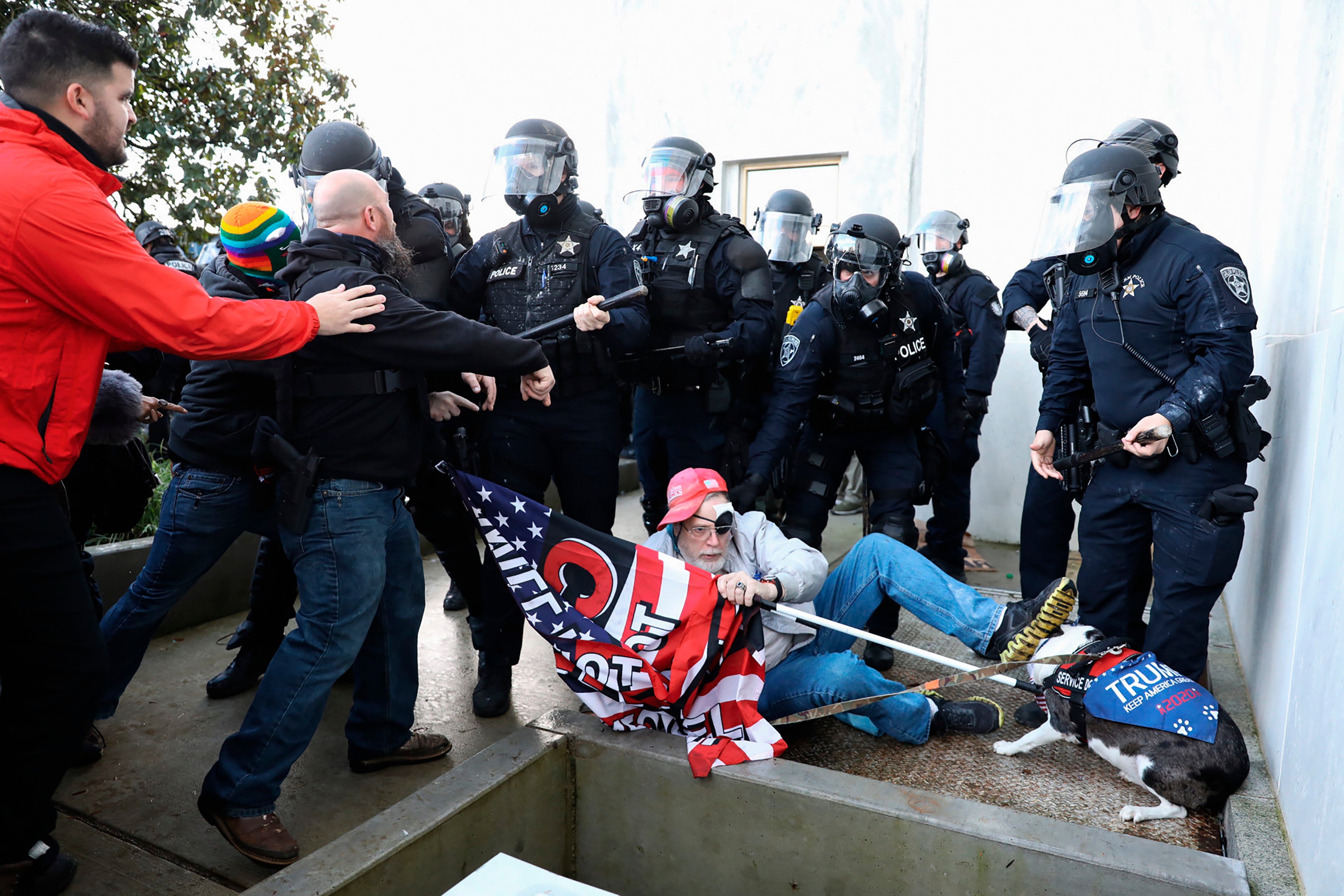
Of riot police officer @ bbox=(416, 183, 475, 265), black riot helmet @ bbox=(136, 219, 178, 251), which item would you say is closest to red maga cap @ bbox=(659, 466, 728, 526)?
riot police officer @ bbox=(416, 183, 475, 265)

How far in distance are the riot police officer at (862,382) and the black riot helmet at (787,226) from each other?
165cm

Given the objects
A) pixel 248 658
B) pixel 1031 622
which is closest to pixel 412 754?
pixel 248 658

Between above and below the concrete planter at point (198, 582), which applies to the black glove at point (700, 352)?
above

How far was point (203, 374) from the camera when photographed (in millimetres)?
2812

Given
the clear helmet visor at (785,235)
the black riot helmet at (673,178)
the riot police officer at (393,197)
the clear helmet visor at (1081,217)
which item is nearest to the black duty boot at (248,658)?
the riot police officer at (393,197)

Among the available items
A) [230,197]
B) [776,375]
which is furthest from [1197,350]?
[230,197]

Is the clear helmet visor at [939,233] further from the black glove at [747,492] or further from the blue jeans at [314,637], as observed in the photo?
the blue jeans at [314,637]

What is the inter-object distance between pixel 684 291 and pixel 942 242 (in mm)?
2435

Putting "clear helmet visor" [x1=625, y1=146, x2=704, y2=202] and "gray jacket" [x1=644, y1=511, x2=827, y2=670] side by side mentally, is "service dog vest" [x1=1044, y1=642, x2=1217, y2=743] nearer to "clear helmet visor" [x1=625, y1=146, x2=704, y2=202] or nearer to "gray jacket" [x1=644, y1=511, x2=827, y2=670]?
"gray jacket" [x1=644, y1=511, x2=827, y2=670]

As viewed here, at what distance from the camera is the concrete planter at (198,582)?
13.1 feet

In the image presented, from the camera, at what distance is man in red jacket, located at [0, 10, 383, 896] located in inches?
74.9

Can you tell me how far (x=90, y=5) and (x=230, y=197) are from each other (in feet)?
4.60

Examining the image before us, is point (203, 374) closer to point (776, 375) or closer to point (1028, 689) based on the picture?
point (776, 375)

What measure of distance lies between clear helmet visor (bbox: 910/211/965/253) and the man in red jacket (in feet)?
15.2
